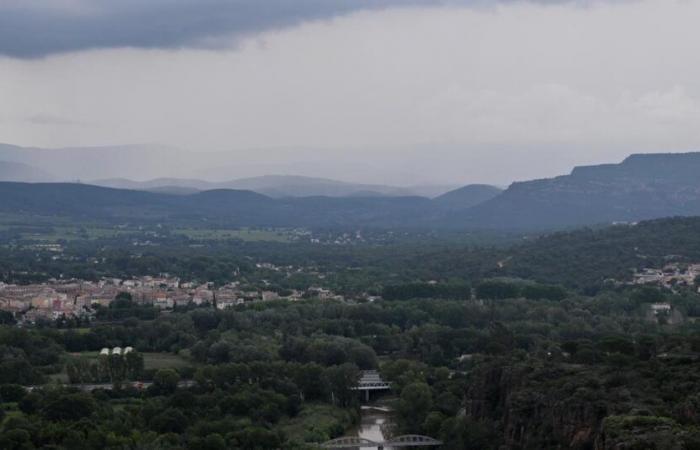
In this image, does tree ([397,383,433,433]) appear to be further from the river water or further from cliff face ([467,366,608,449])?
cliff face ([467,366,608,449])

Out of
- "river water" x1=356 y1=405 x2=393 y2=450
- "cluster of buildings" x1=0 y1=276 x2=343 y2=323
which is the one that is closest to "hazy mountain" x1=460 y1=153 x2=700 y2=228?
"cluster of buildings" x1=0 y1=276 x2=343 y2=323

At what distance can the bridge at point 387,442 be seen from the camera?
4094 cm

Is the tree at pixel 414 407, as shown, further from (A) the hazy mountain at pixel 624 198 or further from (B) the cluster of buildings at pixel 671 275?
(A) the hazy mountain at pixel 624 198

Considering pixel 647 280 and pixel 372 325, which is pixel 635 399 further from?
pixel 647 280

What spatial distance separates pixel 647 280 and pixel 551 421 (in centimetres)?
5178

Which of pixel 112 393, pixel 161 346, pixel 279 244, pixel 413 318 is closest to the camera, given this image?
pixel 112 393

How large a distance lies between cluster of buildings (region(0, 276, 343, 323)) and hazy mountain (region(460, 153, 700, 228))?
301 ft

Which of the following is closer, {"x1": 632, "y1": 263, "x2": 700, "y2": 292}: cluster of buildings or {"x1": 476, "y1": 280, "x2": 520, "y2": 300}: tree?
{"x1": 476, "y1": 280, "x2": 520, "y2": 300}: tree

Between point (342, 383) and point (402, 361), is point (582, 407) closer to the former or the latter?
point (342, 383)

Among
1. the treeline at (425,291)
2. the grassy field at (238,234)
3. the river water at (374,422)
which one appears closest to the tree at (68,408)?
the river water at (374,422)

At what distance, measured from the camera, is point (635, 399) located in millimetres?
33062

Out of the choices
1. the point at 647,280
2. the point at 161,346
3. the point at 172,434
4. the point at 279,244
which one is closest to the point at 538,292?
the point at 647,280

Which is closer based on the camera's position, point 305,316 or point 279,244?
point 305,316

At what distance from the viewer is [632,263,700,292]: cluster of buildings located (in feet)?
268
